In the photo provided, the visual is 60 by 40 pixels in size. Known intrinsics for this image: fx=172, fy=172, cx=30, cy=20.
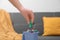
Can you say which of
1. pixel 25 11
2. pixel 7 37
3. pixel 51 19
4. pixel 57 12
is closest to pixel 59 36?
pixel 51 19

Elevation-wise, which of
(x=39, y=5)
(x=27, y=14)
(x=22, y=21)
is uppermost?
(x=27, y=14)

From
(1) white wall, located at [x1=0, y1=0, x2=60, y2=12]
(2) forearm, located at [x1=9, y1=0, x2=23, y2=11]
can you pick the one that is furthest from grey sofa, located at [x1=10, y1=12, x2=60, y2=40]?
(2) forearm, located at [x1=9, y1=0, x2=23, y2=11]

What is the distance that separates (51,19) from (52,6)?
0.42 metres

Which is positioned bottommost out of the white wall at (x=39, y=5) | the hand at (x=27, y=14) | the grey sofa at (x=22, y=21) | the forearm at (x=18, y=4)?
the grey sofa at (x=22, y=21)

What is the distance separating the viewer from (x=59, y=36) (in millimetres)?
3225

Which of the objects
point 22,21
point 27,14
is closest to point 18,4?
point 27,14

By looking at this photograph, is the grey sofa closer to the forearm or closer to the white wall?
the white wall

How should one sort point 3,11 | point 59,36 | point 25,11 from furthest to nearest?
point 3,11 < point 59,36 < point 25,11

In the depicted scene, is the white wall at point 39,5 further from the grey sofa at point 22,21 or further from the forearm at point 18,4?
the forearm at point 18,4

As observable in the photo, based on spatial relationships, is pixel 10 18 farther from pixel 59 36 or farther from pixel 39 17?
pixel 59 36

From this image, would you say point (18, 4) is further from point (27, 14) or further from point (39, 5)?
point (39, 5)

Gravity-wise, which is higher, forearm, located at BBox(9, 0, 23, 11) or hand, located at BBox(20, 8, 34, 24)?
forearm, located at BBox(9, 0, 23, 11)

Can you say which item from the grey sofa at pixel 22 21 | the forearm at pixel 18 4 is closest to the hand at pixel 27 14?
the forearm at pixel 18 4

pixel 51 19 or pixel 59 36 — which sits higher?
pixel 51 19
